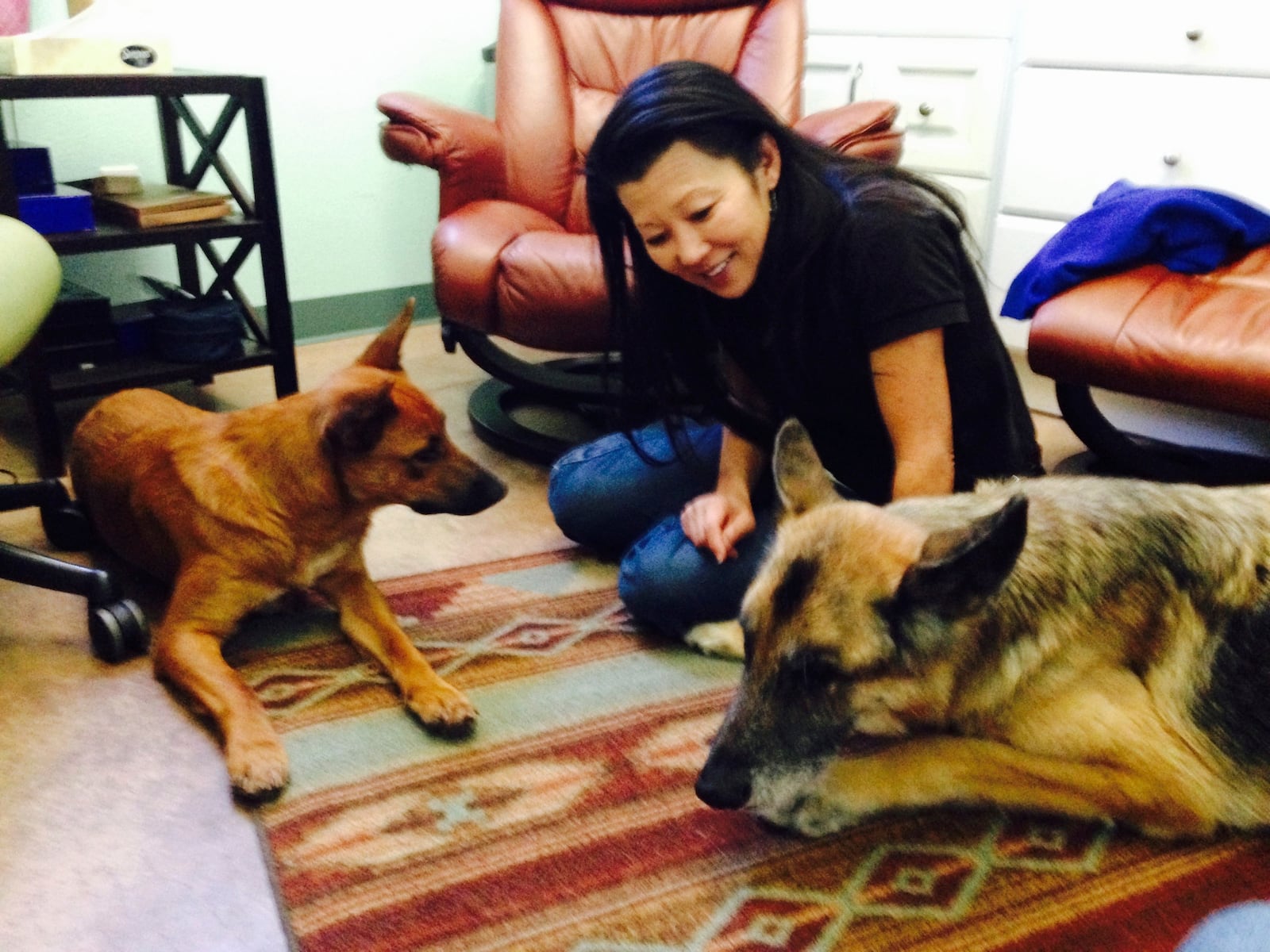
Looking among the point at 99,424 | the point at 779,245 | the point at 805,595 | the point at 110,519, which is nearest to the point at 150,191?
the point at 99,424

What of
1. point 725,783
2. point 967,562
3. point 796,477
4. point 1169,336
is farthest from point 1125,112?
point 725,783

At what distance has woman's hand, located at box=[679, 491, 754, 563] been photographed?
181cm

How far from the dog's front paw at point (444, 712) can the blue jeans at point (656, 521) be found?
40 cm

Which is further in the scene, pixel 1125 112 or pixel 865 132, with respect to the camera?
pixel 1125 112

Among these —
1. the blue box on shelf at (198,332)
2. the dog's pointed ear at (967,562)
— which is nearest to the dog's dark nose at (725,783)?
the dog's pointed ear at (967,562)

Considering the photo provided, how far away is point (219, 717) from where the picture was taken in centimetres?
158

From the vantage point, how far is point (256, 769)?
147 centimetres

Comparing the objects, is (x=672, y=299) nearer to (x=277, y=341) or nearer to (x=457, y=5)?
(x=277, y=341)

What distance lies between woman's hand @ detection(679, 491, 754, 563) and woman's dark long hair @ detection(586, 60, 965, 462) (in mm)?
140

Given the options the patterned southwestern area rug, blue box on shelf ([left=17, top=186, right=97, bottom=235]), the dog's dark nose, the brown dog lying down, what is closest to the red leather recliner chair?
the brown dog lying down

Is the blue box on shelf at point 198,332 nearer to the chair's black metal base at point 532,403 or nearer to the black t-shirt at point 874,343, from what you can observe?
the chair's black metal base at point 532,403

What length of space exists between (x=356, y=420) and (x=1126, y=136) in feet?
7.43

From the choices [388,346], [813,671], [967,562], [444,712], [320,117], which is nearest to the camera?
[967,562]

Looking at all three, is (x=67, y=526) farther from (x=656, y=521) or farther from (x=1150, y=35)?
(x=1150, y=35)
